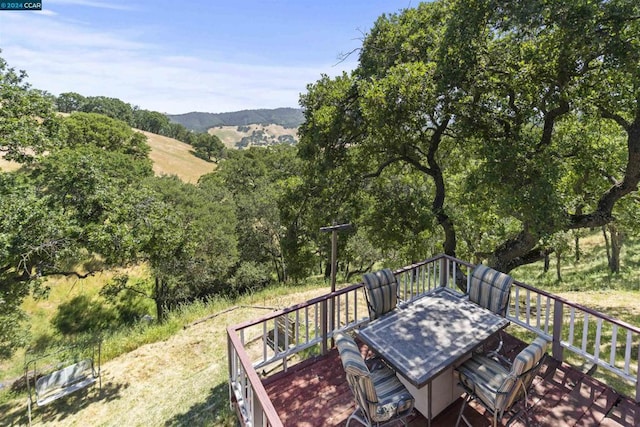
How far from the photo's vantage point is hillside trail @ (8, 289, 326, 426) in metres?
5.30

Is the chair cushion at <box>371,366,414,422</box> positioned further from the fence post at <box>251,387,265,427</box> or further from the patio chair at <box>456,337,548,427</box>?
the fence post at <box>251,387,265,427</box>

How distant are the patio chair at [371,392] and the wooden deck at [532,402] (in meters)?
0.56

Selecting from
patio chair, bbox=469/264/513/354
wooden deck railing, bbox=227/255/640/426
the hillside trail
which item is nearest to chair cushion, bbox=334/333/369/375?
wooden deck railing, bbox=227/255/640/426

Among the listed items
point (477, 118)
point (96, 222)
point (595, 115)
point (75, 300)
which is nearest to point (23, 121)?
point (96, 222)

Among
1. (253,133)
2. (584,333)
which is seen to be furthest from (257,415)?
(253,133)

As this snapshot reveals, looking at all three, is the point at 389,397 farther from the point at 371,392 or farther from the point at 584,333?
the point at 584,333

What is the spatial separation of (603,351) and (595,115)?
416 centimetres

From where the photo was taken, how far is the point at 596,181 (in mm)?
6594

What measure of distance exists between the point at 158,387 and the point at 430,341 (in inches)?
229

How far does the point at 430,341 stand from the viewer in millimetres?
3201

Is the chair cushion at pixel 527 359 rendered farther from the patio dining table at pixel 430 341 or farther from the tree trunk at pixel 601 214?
the tree trunk at pixel 601 214

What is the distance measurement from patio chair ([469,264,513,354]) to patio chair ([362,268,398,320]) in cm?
112

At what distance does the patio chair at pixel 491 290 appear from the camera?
12.9ft

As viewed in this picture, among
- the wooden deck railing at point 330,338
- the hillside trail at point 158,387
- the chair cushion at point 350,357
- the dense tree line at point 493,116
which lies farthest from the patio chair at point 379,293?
the hillside trail at point 158,387
